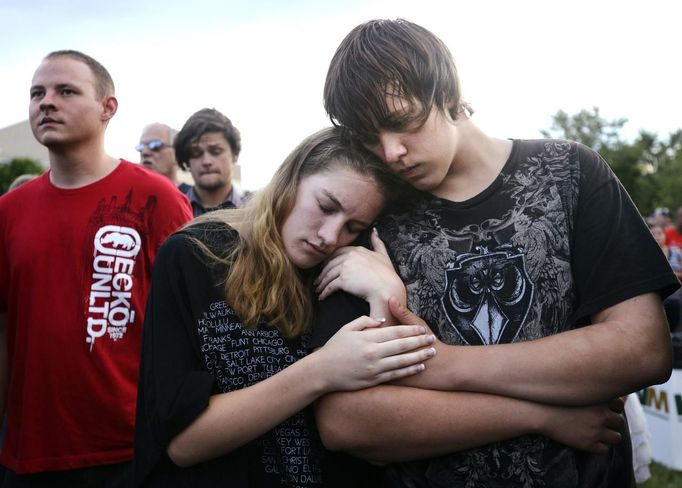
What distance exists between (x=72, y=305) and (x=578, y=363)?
2302mm

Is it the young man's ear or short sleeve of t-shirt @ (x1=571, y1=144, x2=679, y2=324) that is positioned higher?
the young man's ear

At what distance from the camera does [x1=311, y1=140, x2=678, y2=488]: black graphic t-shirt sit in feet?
5.82

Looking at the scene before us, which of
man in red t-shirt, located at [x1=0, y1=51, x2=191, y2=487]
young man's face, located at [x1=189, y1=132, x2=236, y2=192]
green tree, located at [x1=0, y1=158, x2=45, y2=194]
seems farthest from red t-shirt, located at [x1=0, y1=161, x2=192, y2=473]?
green tree, located at [x1=0, y1=158, x2=45, y2=194]

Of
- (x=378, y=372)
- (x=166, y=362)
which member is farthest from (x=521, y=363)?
(x=166, y=362)

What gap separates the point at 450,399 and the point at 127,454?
1872 mm

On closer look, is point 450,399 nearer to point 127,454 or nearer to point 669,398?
point 127,454

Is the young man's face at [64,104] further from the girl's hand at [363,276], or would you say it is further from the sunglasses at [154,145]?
the sunglasses at [154,145]

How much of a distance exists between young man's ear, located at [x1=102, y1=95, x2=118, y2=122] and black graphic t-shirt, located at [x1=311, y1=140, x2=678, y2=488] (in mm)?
2228

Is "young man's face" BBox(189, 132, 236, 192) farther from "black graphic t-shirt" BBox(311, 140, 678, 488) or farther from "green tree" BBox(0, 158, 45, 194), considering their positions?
"green tree" BBox(0, 158, 45, 194)

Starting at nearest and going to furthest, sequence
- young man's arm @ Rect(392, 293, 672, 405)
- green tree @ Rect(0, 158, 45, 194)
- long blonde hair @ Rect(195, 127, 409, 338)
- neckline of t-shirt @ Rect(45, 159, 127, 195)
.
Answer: young man's arm @ Rect(392, 293, 672, 405) → long blonde hair @ Rect(195, 127, 409, 338) → neckline of t-shirt @ Rect(45, 159, 127, 195) → green tree @ Rect(0, 158, 45, 194)

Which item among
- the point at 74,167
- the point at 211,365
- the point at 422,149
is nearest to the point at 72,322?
the point at 74,167

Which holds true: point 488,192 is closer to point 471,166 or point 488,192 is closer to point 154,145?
point 471,166

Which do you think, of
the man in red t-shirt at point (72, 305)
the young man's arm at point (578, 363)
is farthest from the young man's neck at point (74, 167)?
the young man's arm at point (578, 363)

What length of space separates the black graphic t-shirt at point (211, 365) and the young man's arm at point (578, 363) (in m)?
0.48
